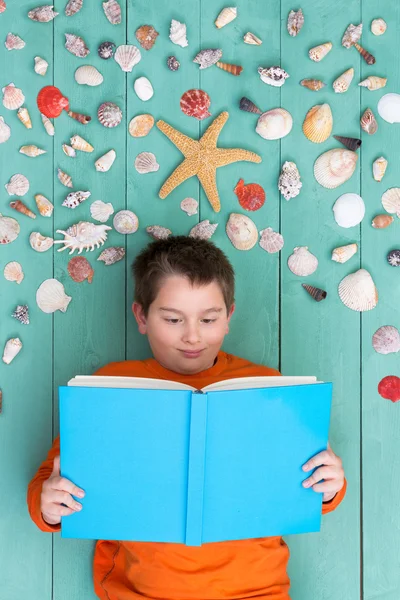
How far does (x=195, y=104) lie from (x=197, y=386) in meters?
0.70

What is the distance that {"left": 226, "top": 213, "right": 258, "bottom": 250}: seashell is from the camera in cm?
155

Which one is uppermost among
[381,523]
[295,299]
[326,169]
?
[326,169]

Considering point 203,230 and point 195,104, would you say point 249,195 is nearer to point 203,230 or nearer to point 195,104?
point 203,230

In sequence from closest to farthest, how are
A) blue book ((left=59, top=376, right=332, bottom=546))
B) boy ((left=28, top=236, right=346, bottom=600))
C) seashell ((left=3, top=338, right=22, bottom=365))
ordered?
blue book ((left=59, top=376, right=332, bottom=546)) → boy ((left=28, top=236, right=346, bottom=600)) → seashell ((left=3, top=338, right=22, bottom=365))

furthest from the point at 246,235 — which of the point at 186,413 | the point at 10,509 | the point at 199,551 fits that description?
the point at 10,509

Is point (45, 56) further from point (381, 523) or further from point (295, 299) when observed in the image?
point (381, 523)

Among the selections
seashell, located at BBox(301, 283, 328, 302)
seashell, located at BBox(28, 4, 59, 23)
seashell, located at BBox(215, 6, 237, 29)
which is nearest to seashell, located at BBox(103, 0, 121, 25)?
seashell, located at BBox(28, 4, 59, 23)

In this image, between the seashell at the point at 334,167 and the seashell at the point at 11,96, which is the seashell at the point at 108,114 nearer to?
the seashell at the point at 11,96

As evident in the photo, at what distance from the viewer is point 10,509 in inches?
59.7

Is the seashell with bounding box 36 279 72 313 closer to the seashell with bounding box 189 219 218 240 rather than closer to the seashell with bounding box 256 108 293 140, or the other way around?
the seashell with bounding box 189 219 218 240

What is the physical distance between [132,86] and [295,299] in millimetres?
676

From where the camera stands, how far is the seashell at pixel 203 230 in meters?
1.55

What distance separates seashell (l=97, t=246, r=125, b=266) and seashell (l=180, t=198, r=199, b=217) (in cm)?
18

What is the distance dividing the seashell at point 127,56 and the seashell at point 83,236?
0.40 m
